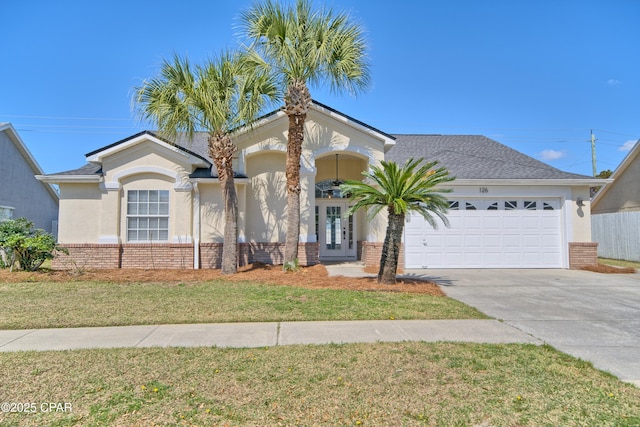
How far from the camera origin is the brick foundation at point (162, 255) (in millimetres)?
12258

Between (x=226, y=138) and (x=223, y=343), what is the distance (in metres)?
7.38

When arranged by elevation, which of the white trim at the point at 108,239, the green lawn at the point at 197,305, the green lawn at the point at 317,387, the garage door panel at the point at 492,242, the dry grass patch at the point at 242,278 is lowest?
the green lawn at the point at 317,387

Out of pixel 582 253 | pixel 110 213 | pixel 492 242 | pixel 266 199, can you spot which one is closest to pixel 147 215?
pixel 110 213

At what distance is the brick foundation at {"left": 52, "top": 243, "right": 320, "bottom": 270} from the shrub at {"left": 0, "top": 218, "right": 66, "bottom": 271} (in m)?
0.95

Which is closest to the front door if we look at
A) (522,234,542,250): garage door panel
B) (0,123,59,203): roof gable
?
(522,234,542,250): garage door panel

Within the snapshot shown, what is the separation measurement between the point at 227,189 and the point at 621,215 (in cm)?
1895

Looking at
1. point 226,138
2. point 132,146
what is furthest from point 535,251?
point 132,146

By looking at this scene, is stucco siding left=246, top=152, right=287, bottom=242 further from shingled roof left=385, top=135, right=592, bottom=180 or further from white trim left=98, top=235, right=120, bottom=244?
shingled roof left=385, top=135, right=592, bottom=180

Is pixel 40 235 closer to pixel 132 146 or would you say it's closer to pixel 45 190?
pixel 132 146

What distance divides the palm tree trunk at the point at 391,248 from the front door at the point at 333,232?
6380 mm

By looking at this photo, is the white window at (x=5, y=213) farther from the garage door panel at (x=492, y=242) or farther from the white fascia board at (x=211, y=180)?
the garage door panel at (x=492, y=242)

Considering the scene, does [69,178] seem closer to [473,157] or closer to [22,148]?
[22,148]

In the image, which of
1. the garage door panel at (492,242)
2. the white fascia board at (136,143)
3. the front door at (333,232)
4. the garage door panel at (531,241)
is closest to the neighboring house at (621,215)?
the garage door panel at (531,241)

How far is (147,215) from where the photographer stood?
12.6m
